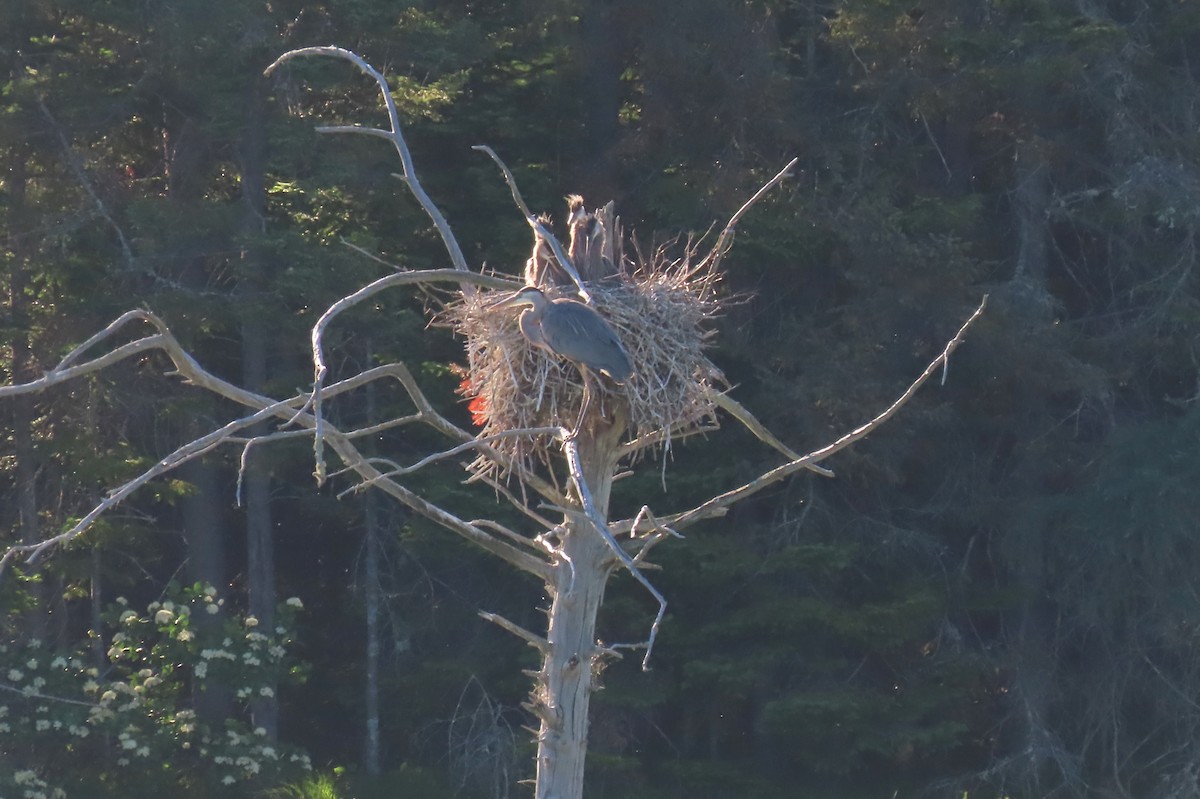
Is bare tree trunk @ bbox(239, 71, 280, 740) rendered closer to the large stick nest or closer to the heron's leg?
the large stick nest

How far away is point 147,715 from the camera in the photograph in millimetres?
10773

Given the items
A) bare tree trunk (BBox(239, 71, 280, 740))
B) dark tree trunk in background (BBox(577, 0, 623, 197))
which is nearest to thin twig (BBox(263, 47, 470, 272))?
bare tree trunk (BBox(239, 71, 280, 740))

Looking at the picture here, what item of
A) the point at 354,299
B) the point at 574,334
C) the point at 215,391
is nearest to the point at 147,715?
the point at 215,391

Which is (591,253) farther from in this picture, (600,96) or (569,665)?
(600,96)

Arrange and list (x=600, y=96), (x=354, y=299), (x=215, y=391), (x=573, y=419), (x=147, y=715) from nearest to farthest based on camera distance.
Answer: (x=354, y=299) → (x=215, y=391) → (x=573, y=419) → (x=147, y=715) → (x=600, y=96)

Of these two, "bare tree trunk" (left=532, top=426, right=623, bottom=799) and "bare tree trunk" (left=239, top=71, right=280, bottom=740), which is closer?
"bare tree trunk" (left=532, top=426, right=623, bottom=799)

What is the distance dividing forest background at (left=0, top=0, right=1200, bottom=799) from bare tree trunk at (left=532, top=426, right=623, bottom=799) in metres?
5.96

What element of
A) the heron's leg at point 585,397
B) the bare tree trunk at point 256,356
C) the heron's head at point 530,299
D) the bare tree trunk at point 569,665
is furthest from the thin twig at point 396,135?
the bare tree trunk at point 256,356

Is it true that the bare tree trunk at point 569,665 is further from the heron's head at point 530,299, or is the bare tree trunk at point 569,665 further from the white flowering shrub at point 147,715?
the white flowering shrub at point 147,715

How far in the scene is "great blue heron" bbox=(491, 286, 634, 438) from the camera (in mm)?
4562

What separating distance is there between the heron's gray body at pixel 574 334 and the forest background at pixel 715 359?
5.85 meters

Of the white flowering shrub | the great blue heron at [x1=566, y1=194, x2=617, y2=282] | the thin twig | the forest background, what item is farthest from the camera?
the forest background

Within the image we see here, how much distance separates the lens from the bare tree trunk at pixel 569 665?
4.73m

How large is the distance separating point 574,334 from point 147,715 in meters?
7.66
